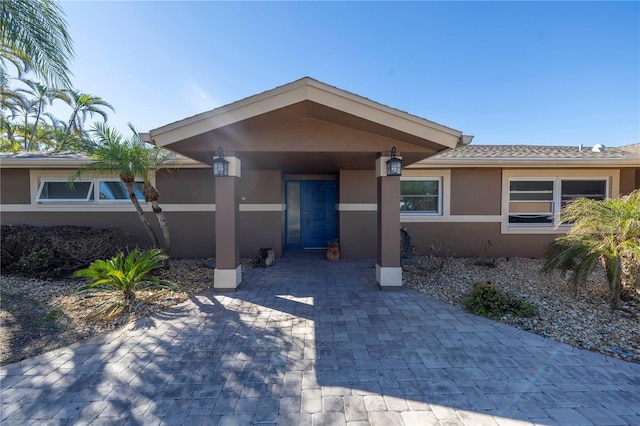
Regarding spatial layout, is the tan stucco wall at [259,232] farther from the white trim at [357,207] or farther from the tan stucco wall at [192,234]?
the white trim at [357,207]

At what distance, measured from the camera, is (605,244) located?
397 centimetres

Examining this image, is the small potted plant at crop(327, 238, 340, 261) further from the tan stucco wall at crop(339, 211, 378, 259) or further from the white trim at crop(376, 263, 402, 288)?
the white trim at crop(376, 263, 402, 288)

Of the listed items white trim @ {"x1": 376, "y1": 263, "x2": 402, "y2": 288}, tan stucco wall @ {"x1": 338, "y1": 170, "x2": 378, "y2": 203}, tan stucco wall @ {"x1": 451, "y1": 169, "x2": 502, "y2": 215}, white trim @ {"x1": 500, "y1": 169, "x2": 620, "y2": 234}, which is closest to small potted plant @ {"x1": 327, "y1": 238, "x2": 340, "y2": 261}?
tan stucco wall @ {"x1": 338, "y1": 170, "x2": 378, "y2": 203}

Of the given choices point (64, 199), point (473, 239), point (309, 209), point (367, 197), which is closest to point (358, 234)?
point (367, 197)

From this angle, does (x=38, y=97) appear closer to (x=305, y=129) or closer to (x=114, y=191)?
(x=114, y=191)

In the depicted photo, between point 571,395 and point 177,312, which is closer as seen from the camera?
point 571,395

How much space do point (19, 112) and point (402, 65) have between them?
879 inches

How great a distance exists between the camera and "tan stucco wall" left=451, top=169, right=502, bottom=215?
7723mm

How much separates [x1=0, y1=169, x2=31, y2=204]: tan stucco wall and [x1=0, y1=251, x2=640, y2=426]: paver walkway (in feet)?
22.9

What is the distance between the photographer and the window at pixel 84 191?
24.5 ft

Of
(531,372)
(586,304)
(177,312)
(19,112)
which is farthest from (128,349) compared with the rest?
(19,112)

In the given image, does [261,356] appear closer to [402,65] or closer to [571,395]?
[571,395]

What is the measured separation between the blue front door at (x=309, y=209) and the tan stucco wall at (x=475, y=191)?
371 cm

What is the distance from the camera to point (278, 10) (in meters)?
7.20
